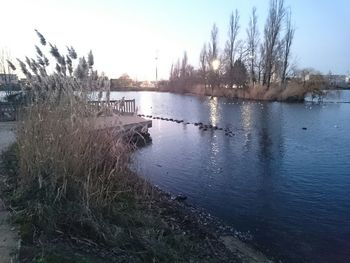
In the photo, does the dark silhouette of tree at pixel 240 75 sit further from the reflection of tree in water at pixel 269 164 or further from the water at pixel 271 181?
the water at pixel 271 181

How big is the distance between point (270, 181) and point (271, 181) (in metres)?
0.03

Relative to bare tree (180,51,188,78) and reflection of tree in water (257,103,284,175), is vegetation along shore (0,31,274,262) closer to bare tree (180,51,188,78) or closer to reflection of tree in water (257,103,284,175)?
reflection of tree in water (257,103,284,175)

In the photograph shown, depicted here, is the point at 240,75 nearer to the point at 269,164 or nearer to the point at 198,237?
the point at 269,164

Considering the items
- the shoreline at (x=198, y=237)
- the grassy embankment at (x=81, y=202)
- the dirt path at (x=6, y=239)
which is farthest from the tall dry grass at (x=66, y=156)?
the shoreline at (x=198, y=237)

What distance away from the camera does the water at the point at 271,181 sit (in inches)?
281

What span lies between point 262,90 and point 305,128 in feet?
102

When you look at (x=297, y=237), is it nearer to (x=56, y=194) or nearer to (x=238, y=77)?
(x=56, y=194)

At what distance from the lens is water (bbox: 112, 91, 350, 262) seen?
7.14 m

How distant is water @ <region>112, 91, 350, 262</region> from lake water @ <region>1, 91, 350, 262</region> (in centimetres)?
2

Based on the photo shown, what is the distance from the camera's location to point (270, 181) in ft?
36.4

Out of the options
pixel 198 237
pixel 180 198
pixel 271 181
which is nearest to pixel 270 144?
pixel 271 181

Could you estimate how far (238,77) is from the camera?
61.3 meters

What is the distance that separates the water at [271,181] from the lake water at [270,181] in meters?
0.02

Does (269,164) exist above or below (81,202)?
below
